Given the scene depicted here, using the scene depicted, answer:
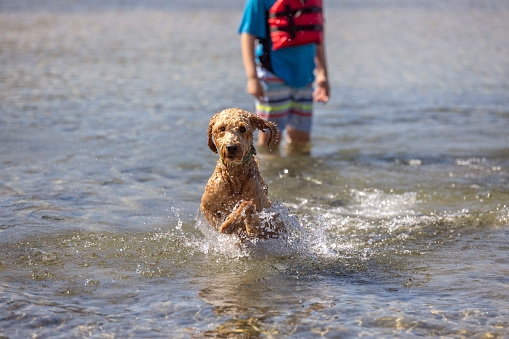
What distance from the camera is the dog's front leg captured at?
5.04 metres

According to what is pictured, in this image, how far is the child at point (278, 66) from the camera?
7743mm

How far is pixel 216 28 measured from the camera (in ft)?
72.9

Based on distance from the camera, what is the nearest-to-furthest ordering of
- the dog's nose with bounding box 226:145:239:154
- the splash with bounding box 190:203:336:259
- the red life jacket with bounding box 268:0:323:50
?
the dog's nose with bounding box 226:145:239:154 → the splash with bounding box 190:203:336:259 → the red life jacket with bounding box 268:0:323:50

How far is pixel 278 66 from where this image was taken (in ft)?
26.4

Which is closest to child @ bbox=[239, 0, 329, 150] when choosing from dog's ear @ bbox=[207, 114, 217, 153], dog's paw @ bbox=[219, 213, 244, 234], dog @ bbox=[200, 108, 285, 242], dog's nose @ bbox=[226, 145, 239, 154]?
dog's ear @ bbox=[207, 114, 217, 153]

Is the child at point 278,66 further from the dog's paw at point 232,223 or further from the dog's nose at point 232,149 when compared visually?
the dog's paw at point 232,223

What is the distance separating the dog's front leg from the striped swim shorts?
121 inches

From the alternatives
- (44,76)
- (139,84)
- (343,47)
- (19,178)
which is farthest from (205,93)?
(343,47)

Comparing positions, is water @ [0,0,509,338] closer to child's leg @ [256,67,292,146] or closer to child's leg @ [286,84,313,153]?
child's leg @ [286,84,313,153]

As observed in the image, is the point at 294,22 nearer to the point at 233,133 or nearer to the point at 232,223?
the point at 233,133

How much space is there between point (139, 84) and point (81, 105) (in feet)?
7.21

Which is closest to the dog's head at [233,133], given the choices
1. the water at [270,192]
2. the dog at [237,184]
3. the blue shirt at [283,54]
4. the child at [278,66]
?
the dog at [237,184]

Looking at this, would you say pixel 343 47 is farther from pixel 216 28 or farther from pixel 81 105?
pixel 81 105

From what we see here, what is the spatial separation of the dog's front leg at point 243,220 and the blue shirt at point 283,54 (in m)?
3.21
